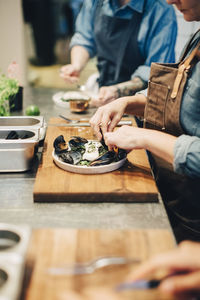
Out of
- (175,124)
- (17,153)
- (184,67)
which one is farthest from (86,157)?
(184,67)

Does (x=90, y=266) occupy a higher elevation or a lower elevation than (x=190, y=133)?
lower

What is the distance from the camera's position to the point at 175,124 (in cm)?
150

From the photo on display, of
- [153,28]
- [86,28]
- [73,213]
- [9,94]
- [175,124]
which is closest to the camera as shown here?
[73,213]

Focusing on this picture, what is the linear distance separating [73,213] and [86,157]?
32 centimetres

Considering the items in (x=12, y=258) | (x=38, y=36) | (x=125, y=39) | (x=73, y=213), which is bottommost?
(x=38, y=36)

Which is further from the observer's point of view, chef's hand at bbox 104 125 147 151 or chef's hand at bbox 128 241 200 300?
chef's hand at bbox 104 125 147 151

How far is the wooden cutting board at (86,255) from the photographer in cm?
76

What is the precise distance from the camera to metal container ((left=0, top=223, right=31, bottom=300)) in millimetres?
737

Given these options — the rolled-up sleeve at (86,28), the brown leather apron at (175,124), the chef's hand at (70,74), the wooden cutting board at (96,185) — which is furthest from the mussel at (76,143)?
the rolled-up sleeve at (86,28)

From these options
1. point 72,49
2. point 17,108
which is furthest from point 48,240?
point 72,49

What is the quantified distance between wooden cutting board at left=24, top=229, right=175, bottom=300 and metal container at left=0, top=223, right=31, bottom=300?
0.06 metres

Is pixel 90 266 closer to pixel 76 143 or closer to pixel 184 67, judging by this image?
pixel 76 143

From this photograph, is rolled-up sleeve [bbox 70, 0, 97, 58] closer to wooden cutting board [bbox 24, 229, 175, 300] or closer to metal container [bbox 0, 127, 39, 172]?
metal container [bbox 0, 127, 39, 172]

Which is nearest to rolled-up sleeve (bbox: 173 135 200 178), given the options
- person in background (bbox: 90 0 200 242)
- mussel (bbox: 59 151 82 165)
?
person in background (bbox: 90 0 200 242)
